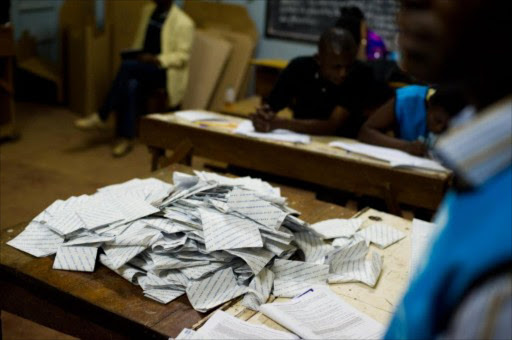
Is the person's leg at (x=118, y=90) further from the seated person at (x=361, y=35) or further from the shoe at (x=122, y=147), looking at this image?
the seated person at (x=361, y=35)

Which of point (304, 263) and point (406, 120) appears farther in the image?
point (406, 120)

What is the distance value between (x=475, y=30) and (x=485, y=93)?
0.06 metres

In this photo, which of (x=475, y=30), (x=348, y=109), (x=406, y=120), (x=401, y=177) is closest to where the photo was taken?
(x=475, y=30)

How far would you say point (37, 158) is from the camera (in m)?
4.84

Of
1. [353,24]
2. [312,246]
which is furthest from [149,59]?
[312,246]

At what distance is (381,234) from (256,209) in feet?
1.61

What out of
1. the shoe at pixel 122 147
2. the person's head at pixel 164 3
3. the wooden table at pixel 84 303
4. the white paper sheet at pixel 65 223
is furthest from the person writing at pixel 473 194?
the person's head at pixel 164 3

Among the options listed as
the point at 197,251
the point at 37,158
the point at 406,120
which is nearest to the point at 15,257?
the point at 197,251

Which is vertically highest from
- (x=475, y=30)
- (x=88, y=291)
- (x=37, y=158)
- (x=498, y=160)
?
(x=475, y=30)

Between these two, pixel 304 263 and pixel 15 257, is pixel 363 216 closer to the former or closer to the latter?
pixel 304 263

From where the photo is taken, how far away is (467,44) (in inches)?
23.7

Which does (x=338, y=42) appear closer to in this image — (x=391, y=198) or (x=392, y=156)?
(x=392, y=156)

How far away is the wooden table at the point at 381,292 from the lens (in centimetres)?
148

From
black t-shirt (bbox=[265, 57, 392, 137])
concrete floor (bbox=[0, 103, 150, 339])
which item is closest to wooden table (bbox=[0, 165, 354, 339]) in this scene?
concrete floor (bbox=[0, 103, 150, 339])
